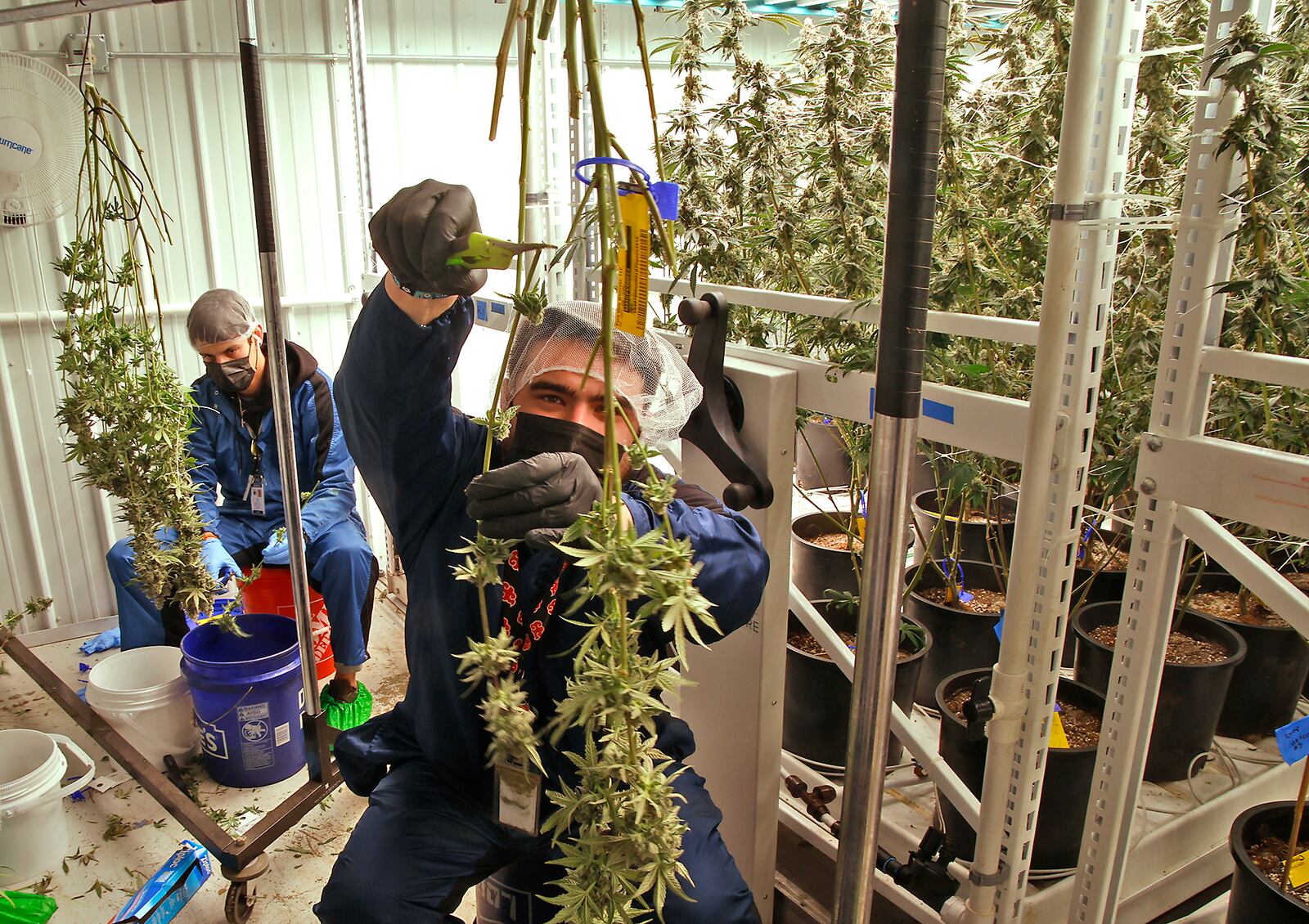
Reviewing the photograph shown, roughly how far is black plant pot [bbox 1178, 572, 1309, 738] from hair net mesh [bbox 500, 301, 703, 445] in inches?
67.5

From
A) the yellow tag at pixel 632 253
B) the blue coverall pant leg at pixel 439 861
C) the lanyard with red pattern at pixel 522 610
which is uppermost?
the yellow tag at pixel 632 253

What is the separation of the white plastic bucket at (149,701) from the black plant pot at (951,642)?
7.35ft

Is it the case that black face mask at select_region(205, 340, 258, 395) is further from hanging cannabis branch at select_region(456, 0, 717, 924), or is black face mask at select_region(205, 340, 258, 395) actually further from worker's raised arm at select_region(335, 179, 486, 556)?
hanging cannabis branch at select_region(456, 0, 717, 924)

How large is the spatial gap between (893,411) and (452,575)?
0.99m

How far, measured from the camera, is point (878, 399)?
2.49ft

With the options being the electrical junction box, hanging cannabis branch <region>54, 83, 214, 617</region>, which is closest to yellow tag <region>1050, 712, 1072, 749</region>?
hanging cannabis branch <region>54, 83, 214, 617</region>

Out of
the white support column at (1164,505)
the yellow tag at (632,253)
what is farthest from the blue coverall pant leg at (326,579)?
the yellow tag at (632,253)

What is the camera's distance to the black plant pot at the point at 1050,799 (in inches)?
74.7

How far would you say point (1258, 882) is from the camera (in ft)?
5.30

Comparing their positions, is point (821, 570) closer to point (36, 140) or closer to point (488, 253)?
point (488, 253)

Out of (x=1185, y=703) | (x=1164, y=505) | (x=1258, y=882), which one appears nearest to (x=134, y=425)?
(x=1164, y=505)

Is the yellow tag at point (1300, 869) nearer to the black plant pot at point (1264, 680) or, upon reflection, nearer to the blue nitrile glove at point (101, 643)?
the black plant pot at point (1264, 680)

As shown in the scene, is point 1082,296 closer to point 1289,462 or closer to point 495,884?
point 1289,462

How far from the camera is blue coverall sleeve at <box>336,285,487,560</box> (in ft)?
4.45
